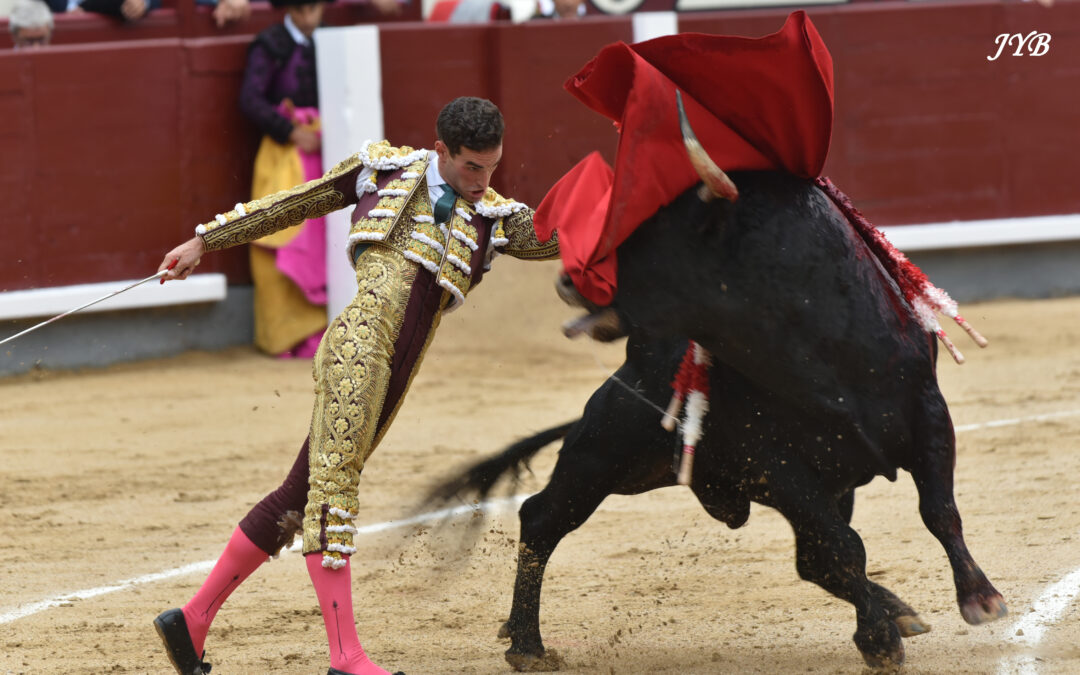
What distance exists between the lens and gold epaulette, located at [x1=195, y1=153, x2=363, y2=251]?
2984 millimetres

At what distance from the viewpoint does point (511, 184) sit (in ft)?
23.4

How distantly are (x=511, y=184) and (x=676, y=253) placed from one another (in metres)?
4.47

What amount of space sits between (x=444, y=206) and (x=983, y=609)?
49.5 inches

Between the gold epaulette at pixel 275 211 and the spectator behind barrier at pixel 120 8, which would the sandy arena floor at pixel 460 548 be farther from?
the spectator behind barrier at pixel 120 8

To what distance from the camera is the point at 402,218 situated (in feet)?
9.56

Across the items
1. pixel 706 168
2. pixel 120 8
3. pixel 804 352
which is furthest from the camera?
pixel 120 8

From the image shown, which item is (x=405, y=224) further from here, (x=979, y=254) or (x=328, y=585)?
(x=979, y=254)

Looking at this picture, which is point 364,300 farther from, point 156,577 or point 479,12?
point 479,12

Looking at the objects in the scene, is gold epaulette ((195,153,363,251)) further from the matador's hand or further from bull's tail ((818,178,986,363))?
bull's tail ((818,178,986,363))

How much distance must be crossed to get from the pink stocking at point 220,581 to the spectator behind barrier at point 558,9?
4943 mm

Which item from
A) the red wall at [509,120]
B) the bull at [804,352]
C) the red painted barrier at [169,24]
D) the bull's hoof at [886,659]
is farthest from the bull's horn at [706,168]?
the red painted barrier at [169,24]

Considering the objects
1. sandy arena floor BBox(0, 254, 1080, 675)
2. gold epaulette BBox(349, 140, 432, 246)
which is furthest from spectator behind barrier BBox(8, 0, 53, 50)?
gold epaulette BBox(349, 140, 432, 246)

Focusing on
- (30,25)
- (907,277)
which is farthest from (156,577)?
(30,25)

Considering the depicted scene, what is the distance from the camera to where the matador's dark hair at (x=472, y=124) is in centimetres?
278
